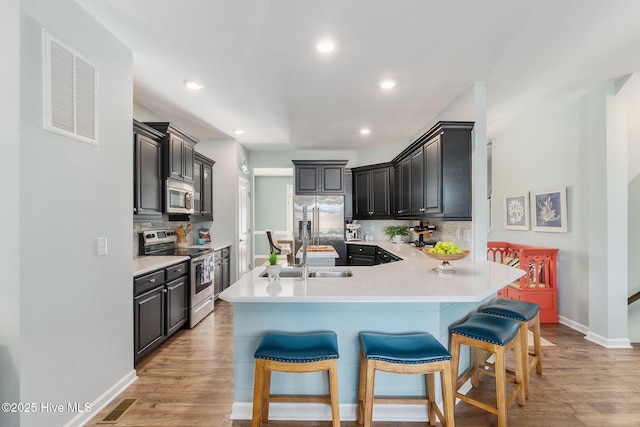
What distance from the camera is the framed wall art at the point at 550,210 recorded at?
385 centimetres

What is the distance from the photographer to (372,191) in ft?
18.9

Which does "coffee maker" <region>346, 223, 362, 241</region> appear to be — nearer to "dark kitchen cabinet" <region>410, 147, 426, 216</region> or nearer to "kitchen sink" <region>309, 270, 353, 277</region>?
"dark kitchen cabinet" <region>410, 147, 426, 216</region>

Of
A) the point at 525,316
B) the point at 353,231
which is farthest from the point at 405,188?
the point at 525,316

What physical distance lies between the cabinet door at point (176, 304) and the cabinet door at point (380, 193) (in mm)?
3502

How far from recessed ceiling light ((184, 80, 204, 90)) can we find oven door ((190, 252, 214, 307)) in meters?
2.03

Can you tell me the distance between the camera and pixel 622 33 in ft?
7.50

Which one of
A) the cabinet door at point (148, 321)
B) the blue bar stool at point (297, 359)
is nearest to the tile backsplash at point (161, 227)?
the cabinet door at point (148, 321)

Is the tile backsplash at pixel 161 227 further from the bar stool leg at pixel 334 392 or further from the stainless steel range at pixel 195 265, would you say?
the bar stool leg at pixel 334 392

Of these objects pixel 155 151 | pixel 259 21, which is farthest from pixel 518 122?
pixel 155 151

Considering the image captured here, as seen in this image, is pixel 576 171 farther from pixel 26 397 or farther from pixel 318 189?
pixel 26 397

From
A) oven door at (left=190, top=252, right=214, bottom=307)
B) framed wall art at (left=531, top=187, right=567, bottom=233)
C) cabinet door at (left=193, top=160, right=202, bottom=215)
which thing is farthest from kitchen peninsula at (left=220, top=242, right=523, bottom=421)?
cabinet door at (left=193, top=160, right=202, bottom=215)

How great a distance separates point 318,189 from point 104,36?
3.77 meters

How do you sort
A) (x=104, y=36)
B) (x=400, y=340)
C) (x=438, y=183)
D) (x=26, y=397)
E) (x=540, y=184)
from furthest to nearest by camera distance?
(x=540, y=184) → (x=438, y=183) → (x=104, y=36) → (x=400, y=340) → (x=26, y=397)

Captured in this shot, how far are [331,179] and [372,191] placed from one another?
0.85m
